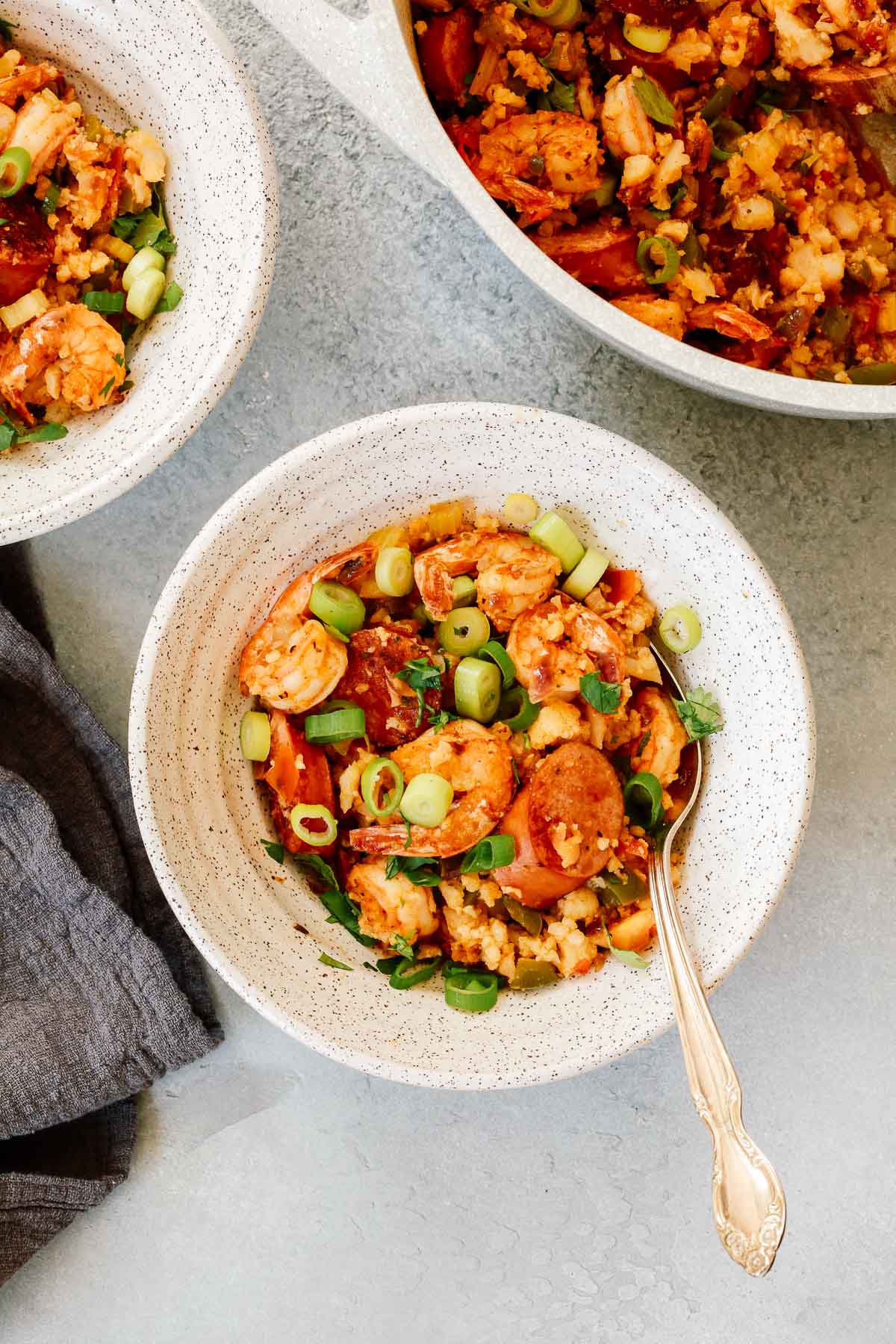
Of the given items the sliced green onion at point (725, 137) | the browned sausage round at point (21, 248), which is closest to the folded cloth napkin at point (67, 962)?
the browned sausage round at point (21, 248)

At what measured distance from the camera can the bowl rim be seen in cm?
120

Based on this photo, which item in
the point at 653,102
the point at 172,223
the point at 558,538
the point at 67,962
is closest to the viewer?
the point at 653,102

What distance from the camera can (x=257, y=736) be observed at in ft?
4.92

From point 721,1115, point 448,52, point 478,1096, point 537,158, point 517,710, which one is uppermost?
point 448,52

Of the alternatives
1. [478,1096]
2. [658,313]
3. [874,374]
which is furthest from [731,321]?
[478,1096]

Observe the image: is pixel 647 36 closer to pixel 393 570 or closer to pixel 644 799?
pixel 393 570

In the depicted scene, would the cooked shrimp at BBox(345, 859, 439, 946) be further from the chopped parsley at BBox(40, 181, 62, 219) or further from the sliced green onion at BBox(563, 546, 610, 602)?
the chopped parsley at BBox(40, 181, 62, 219)

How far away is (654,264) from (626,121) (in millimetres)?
164

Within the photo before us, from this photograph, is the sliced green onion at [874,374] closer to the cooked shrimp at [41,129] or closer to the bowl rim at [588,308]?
the bowl rim at [588,308]

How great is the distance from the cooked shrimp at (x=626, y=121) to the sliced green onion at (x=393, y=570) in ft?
1.80

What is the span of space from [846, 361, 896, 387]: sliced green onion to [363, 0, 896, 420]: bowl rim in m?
0.17

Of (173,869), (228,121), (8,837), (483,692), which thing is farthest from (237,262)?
(8,837)

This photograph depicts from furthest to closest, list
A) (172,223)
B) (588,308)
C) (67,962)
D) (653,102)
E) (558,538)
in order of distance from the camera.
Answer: (67,962) → (172,223) → (558,538) → (653,102) → (588,308)

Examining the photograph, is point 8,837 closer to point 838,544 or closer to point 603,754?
point 603,754
